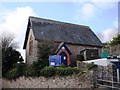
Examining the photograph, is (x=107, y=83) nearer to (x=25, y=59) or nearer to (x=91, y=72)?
(x=91, y=72)

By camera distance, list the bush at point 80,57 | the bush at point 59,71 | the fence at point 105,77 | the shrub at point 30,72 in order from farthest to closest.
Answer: the bush at point 80,57, the shrub at point 30,72, the bush at point 59,71, the fence at point 105,77

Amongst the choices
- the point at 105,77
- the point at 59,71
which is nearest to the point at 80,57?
the point at 59,71

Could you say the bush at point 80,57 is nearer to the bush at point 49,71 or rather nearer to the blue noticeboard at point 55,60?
Answer: the blue noticeboard at point 55,60

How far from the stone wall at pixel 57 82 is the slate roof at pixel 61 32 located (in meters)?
6.76

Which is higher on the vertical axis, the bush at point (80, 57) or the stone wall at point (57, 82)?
the bush at point (80, 57)

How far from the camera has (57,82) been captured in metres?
20.5

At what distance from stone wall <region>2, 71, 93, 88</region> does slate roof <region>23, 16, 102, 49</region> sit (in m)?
6.76

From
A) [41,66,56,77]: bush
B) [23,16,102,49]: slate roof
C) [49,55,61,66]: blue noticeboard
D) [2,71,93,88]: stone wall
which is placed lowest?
[2,71,93,88]: stone wall

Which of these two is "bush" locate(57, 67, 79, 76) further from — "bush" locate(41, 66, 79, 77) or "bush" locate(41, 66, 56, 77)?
"bush" locate(41, 66, 56, 77)

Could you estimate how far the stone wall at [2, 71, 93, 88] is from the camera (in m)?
17.9

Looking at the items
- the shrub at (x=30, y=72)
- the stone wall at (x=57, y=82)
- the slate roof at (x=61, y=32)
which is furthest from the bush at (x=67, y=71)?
the slate roof at (x=61, y=32)

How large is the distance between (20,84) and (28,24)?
1037 centimetres

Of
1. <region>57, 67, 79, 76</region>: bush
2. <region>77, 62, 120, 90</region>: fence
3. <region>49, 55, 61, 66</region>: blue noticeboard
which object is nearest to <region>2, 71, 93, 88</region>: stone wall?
<region>57, 67, 79, 76</region>: bush

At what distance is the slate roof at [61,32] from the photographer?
3030cm
